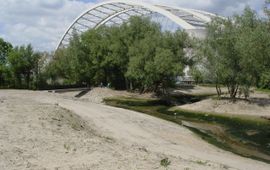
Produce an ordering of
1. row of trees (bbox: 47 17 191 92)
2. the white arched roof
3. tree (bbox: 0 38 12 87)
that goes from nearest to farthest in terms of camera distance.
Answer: row of trees (bbox: 47 17 191 92) → tree (bbox: 0 38 12 87) → the white arched roof

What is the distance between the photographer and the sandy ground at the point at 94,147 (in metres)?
17.6

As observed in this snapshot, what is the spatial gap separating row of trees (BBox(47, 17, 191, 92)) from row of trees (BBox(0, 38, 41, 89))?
4.09 m

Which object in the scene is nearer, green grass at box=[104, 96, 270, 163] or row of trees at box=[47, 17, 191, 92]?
green grass at box=[104, 96, 270, 163]

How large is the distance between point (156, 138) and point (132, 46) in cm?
5330

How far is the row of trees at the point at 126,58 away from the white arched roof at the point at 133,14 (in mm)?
18613

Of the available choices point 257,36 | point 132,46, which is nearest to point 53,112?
point 257,36

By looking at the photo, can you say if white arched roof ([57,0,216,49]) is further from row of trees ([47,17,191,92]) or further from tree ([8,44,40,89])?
tree ([8,44,40,89])

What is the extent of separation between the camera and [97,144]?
69.9 feet

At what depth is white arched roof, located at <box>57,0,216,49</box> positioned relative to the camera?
110 m

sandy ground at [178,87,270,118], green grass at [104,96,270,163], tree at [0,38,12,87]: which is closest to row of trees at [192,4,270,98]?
sandy ground at [178,87,270,118]

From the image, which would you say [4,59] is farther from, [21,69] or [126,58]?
[126,58]

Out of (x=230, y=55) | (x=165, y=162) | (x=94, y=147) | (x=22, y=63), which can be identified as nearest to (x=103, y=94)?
(x=22, y=63)

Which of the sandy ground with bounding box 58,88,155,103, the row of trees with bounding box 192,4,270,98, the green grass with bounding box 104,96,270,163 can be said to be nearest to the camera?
the green grass with bounding box 104,96,270,163

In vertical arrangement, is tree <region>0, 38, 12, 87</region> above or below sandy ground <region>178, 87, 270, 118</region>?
above
